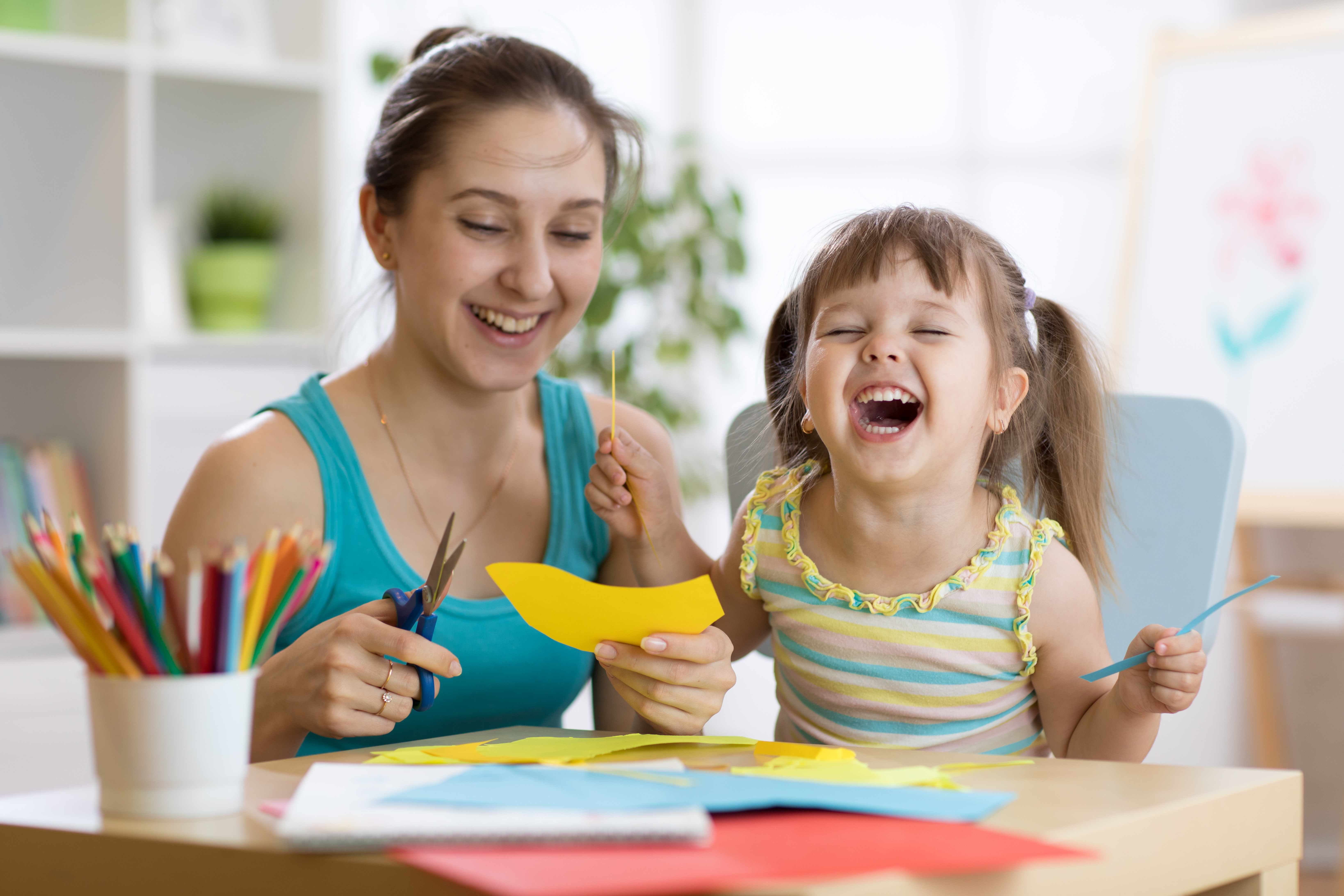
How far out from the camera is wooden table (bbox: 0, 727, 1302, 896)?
0.59 meters

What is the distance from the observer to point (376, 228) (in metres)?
1.41

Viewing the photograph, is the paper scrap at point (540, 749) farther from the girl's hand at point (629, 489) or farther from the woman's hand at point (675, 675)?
the girl's hand at point (629, 489)

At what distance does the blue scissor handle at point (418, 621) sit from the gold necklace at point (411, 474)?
38cm

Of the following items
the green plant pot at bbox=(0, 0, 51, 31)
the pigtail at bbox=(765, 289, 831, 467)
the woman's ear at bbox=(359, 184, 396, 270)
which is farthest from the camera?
the green plant pot at bbox=(0, 0, 51, 31)

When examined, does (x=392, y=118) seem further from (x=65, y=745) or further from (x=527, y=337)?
(x=65, y=745)

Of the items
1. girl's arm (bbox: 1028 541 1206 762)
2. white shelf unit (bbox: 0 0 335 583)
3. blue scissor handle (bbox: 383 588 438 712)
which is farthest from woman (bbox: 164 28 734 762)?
white shelf unit (bbox: 0 0 335 583)

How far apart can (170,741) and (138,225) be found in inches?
70.2

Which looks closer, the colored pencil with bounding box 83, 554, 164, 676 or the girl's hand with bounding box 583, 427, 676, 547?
the colored pencil with bounding box 83, 554, 164, 676

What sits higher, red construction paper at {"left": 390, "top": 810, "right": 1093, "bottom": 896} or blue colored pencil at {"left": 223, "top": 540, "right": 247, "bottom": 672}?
blue colored pencil at {"left": 223, "top": 540, "right": 247, "bottom": 672}

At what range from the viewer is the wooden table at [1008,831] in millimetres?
585

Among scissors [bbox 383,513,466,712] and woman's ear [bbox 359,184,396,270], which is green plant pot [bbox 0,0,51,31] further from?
scissors [bbox 383,513,466,712]

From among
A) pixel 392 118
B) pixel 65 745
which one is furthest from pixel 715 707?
pixel 65 745

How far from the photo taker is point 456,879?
0.52 m

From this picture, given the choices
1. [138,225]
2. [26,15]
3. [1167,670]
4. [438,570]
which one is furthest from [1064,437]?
[26,15]
